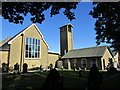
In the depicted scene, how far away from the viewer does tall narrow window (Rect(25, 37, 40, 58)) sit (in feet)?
84.7

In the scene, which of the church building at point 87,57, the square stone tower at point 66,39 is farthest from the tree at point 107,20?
the square stone tower at point 66,39

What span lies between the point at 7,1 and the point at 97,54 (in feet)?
80.9

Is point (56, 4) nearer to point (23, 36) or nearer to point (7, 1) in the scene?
point (7, 1)

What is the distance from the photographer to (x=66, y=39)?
3928 cm

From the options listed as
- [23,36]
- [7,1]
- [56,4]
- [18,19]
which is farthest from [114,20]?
[23,36]

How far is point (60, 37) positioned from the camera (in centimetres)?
4203

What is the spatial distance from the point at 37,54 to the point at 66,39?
15022 mm

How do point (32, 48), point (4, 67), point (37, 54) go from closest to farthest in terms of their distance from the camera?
point (4, 67) → point (32, 48) → point (37, 54)

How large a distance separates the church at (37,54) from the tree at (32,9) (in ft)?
56.3

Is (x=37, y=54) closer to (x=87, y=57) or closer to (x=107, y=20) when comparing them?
(x=87, y=57)

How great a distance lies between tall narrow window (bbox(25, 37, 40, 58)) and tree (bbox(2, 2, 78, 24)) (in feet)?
60.7

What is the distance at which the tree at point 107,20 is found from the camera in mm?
9622

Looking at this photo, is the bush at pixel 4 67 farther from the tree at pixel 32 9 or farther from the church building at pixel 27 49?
the tree at pixel 32 9

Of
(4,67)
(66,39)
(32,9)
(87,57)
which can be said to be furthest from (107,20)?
(66,39)
